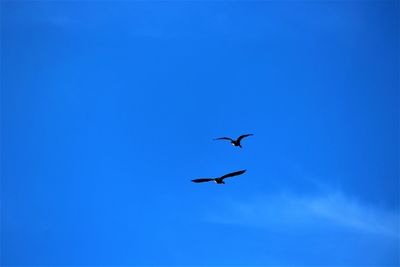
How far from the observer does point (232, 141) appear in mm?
65438

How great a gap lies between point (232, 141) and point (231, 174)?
491 centimetres

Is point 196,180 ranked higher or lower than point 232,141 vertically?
lower

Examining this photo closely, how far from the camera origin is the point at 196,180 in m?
61.7

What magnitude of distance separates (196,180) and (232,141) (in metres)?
6.54

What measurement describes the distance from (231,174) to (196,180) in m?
3.52

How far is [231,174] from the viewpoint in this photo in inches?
2431

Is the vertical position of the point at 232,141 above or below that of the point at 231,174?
above
